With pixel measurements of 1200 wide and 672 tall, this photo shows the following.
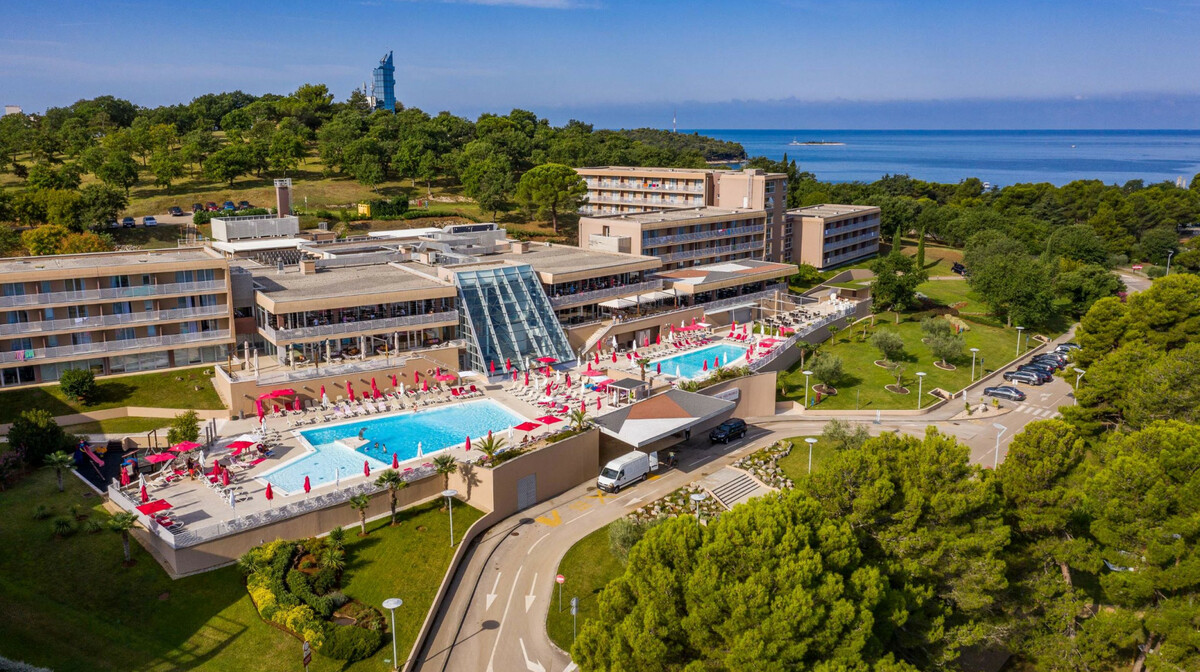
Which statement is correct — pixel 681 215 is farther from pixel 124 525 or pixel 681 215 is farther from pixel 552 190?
pixel 124 525

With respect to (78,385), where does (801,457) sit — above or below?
below

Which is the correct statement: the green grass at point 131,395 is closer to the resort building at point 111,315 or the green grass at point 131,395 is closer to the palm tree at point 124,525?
the resort building at point 111,315

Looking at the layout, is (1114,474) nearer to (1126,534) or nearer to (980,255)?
(1126,534)

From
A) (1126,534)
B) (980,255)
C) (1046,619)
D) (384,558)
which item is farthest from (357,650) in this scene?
(980,255)

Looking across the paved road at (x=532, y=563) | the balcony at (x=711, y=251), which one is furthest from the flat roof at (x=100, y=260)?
the balcony at (x=711, y=251)

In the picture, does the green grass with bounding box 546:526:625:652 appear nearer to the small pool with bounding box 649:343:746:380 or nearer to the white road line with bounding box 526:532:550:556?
the white road line with bounding box 526:532:550:556

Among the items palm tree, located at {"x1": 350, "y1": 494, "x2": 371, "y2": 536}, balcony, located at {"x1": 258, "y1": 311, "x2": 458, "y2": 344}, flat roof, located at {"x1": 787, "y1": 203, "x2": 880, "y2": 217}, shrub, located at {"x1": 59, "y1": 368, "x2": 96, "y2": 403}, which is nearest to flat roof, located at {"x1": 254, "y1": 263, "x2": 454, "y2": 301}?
balcony, located at {"x1": 258, "y1": 311, "x2": 458, "y2": 344}

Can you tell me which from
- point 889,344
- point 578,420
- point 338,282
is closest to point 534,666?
point 578,420
